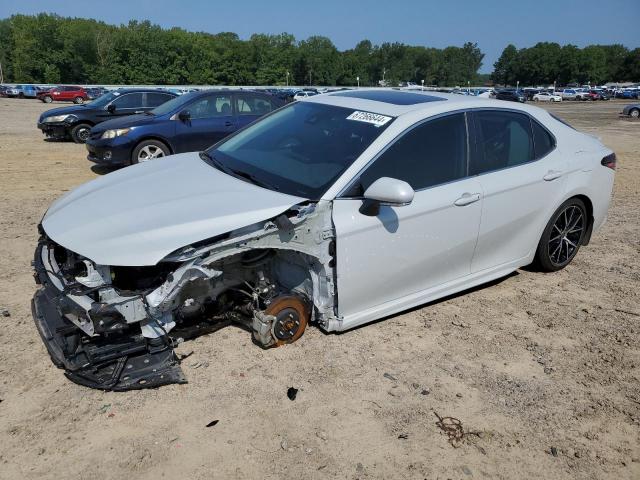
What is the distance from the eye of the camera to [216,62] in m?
102

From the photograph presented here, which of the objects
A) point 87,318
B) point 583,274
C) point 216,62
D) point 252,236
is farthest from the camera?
point 216,62

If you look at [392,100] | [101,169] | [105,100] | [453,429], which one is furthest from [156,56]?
[453,429]

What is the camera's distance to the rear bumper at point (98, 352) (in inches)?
121

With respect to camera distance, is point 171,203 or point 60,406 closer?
point 60,406

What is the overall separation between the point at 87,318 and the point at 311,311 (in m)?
1.47

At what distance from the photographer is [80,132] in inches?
556

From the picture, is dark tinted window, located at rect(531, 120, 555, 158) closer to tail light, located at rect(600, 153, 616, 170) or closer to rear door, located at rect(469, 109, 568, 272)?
rear door, located at rect(469, 109, 568, 272)

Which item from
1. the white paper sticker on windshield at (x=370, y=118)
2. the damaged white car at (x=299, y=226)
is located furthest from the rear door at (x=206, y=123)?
the white paper sticker on windshield at (x=370, y=118)

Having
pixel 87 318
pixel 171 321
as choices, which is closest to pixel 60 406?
pixel 87 318

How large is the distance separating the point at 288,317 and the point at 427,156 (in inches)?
60.8

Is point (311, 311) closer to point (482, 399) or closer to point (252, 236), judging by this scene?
point (252, 236)

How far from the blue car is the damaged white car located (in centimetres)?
552

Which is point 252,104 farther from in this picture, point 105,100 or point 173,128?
point 105,100

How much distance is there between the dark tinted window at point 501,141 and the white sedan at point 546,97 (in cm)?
6992
